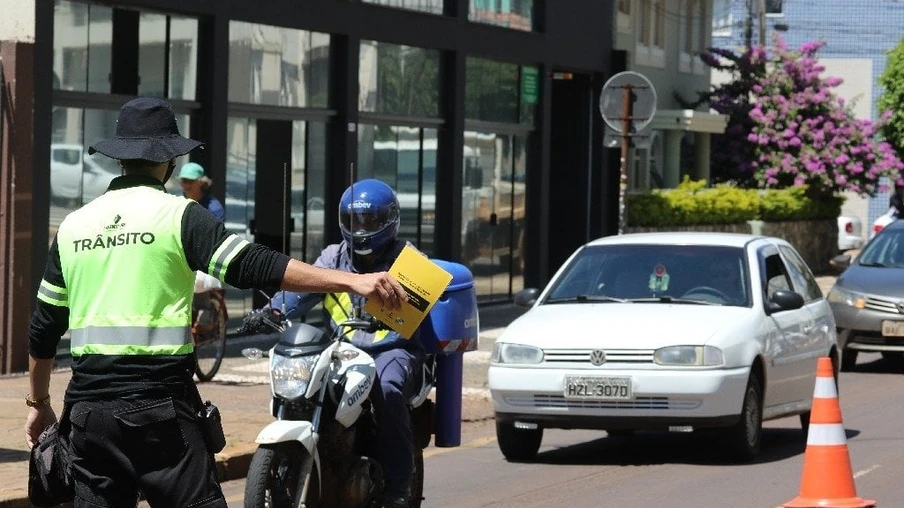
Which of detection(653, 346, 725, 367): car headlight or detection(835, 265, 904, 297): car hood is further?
detection(835, 265, 904, 297): car hood

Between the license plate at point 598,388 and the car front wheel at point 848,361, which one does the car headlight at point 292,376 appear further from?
the car front wheel at point 848,361

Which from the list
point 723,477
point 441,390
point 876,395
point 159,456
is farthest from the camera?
point 876,395

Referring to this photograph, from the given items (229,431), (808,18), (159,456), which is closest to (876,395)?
(229,431)

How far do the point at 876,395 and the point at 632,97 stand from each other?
Result: 401 cm

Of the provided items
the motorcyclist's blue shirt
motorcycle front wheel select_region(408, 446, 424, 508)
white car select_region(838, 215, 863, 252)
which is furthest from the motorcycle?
white car select_region(838, 215, 863, 252)

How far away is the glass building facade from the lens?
1653 cm

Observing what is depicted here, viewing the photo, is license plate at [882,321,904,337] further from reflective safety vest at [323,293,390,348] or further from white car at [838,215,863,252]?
white car at [838,215,863,252]

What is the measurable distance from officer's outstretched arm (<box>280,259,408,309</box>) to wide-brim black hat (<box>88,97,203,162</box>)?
1.66 feet

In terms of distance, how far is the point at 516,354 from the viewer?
11.6m

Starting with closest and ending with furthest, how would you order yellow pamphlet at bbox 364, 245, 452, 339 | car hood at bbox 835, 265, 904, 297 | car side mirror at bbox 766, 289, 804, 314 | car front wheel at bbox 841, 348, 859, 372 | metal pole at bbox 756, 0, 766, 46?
yellow pamphlet at bbox 364, 245, 452, 339 → car side mirror at bbox 766, 289, 804, 314 → car hood at bbox 835, 265, 904, 297 → car front wheel at bbox 841, 348, 859, 372 → metal pole at bbox 756, 0, 766, 46

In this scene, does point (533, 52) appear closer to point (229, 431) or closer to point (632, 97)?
point (632, 97)

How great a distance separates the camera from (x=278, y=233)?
781 inches

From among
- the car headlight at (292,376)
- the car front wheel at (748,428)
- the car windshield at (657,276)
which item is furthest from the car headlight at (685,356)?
the car headlight at (292,376)

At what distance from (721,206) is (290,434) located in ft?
82.9
